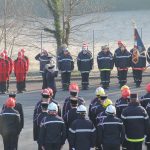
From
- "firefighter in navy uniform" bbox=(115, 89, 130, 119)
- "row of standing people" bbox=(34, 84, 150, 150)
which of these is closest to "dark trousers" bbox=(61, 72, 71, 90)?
"firefighter in navy uniform" bbox=(115, 89, 130, 119)

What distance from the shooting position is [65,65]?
77.5ft

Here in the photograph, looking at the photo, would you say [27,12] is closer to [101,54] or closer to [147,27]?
[101,54]

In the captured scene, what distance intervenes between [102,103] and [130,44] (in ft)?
97.9

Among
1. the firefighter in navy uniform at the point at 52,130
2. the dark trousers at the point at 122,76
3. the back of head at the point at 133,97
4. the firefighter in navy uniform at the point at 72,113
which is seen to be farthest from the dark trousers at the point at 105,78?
the firefighter in navy uniform at the point at 52,130

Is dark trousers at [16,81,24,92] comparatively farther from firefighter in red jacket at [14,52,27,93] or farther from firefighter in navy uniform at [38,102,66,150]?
firefighter in navy uniform at [38,102,66,150]

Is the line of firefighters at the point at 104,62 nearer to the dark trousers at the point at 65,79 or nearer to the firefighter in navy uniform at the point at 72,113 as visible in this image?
the dark trousers at the point at 65,79

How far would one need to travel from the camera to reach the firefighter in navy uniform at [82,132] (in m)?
13.1

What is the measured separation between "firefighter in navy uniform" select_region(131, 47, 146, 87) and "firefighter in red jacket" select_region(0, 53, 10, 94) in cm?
530

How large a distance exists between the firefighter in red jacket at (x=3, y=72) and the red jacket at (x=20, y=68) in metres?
0.41

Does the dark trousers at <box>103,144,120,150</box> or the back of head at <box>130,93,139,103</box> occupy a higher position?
the back of head at <box>130,93,139,103</box>

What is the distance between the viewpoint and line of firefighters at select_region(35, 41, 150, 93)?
77.3ft

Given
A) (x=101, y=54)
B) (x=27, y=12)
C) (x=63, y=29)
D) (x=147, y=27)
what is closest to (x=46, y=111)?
(x=101, y=54)

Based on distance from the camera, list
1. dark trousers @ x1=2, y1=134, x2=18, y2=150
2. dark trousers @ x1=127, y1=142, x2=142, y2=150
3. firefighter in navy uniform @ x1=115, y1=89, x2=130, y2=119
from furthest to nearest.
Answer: firefighter in navy uniform @ x1=115, y1=89, x2=130, y2=119
dark trousers @ x1=2, y1=134, x2=18, y2=150
dark trousers @ x1=127, y1=142, x2=142, y2=150

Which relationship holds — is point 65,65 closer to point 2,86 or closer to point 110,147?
point 2,86
